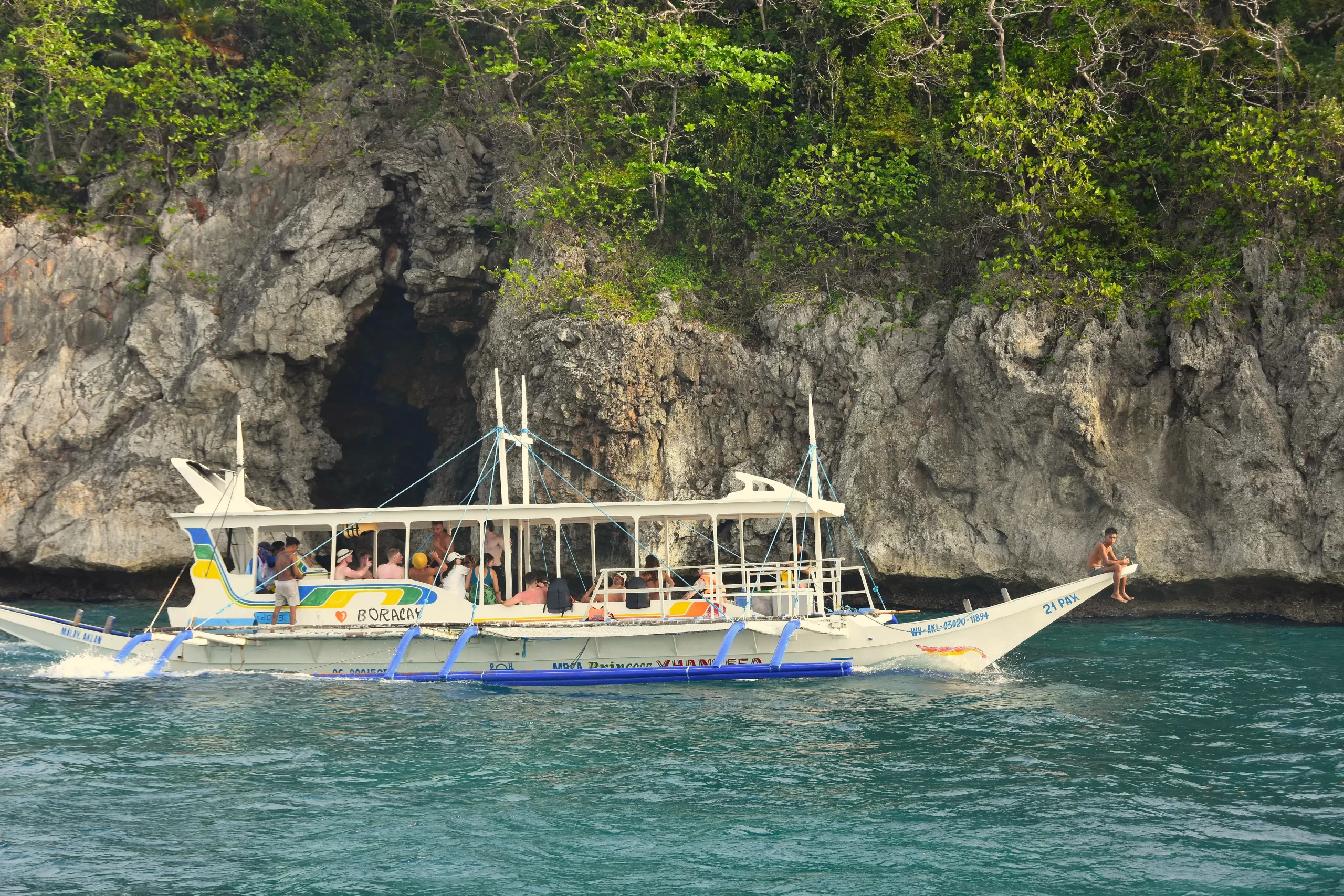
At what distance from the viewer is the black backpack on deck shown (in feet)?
53.2

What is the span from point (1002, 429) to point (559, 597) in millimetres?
10136

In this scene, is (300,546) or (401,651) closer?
(401,651)

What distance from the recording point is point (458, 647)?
Answer: 50.2ft

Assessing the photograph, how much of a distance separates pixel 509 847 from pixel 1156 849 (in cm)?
501

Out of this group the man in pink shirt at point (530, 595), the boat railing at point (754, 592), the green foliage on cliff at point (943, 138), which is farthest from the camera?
the green foliage on cliff at point (943, 138)

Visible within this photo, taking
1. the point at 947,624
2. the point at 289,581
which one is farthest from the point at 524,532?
the point at 947,624

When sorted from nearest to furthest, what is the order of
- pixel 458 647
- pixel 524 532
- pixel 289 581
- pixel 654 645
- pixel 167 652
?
1. pixel 458 647
2. pixel 654 645
3. pixel 167 652
4. pixel 289 581
5. pixel 524 532

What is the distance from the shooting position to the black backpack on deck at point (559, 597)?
53.2 ft

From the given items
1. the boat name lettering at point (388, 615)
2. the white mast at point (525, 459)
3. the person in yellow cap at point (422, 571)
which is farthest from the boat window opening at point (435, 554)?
the white mast at point (525, 459)

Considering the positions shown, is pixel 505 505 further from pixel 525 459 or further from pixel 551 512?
pixel 525 459

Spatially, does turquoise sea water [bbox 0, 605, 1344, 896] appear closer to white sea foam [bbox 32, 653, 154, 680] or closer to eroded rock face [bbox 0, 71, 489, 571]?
white sea foam [bbox 32, 653, 154, 680]

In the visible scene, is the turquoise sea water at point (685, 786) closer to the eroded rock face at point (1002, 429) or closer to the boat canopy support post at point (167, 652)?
the boat canopy support post at point (167, 652)

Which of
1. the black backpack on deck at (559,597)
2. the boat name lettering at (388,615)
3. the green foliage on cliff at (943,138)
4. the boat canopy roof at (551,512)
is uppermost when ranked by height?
the green foliage on cliff at (943,138)

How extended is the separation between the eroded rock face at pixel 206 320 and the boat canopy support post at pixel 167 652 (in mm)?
9562
